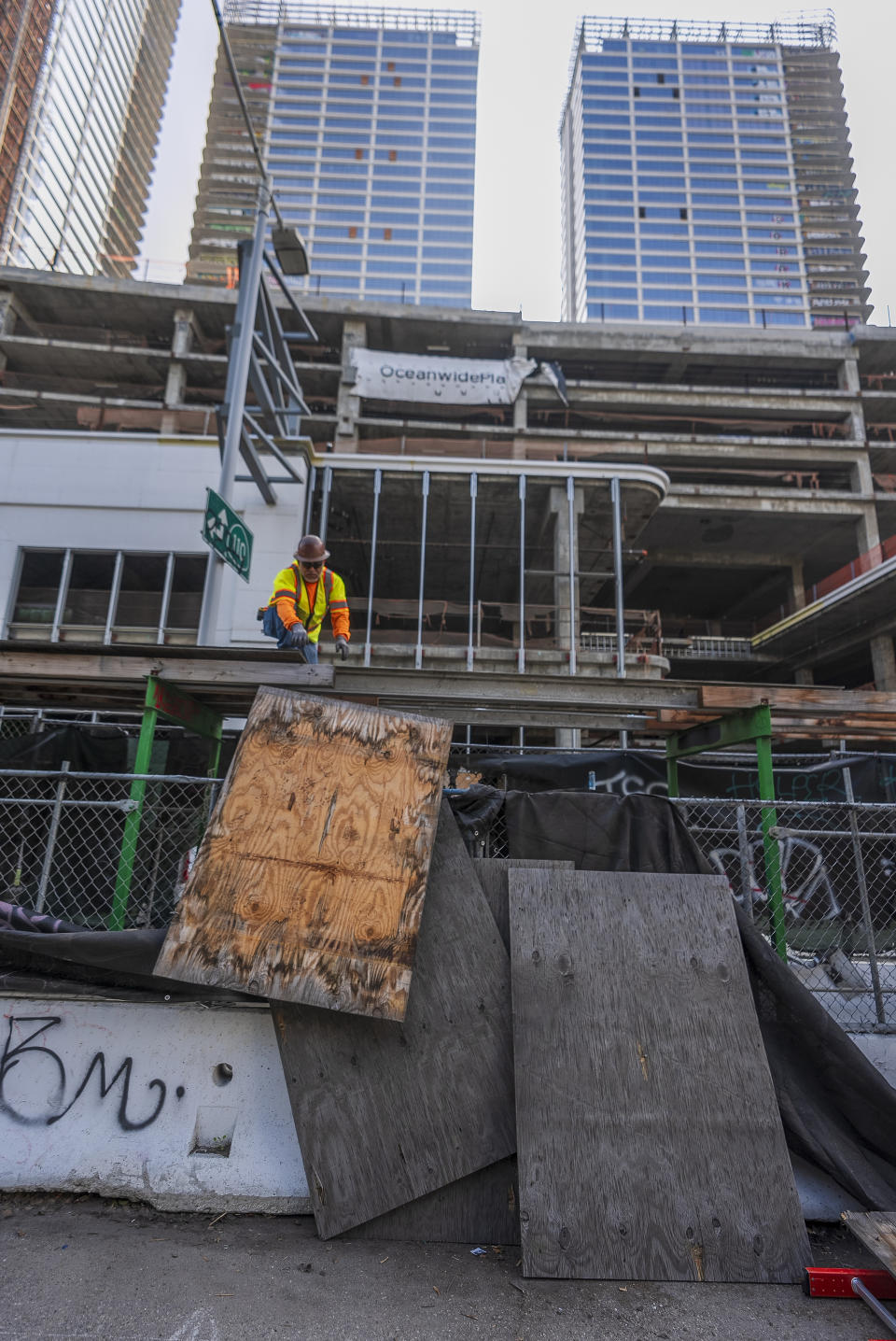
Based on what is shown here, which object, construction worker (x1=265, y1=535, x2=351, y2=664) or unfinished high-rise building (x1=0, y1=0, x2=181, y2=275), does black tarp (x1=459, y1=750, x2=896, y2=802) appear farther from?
unfinished high-rise building (x1=0, y1=0, x2=181, y2=275)

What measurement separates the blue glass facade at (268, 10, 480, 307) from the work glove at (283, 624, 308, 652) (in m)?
90.9

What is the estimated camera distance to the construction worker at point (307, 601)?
5.82m

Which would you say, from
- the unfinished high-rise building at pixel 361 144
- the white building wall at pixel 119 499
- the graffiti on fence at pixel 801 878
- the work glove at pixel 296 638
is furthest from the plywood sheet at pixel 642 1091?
the unfinished high-rise building at pixel 361 144

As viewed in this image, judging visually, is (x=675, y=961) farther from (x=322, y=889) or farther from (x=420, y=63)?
(x=420, y=63)

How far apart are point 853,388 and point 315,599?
35403mm

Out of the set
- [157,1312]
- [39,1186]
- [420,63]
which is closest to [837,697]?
[157,1312]

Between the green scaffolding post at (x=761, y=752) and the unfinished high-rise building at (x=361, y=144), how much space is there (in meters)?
90.6

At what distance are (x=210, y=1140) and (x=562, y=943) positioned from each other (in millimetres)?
1888

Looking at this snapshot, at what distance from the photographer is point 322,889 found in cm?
318

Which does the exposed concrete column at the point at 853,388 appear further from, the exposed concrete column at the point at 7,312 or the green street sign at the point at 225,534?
the exposed concrete column at the point at 7,312

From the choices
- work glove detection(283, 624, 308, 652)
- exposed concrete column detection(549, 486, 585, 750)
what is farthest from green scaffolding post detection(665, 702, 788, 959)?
exposed concrete column detection(549, 486, 585, 750)

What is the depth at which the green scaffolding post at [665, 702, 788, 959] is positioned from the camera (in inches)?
171

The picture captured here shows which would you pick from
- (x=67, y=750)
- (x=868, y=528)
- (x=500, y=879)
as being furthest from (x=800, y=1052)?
(x=868, y=528)

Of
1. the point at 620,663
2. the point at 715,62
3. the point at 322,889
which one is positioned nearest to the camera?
the point at 322,889
